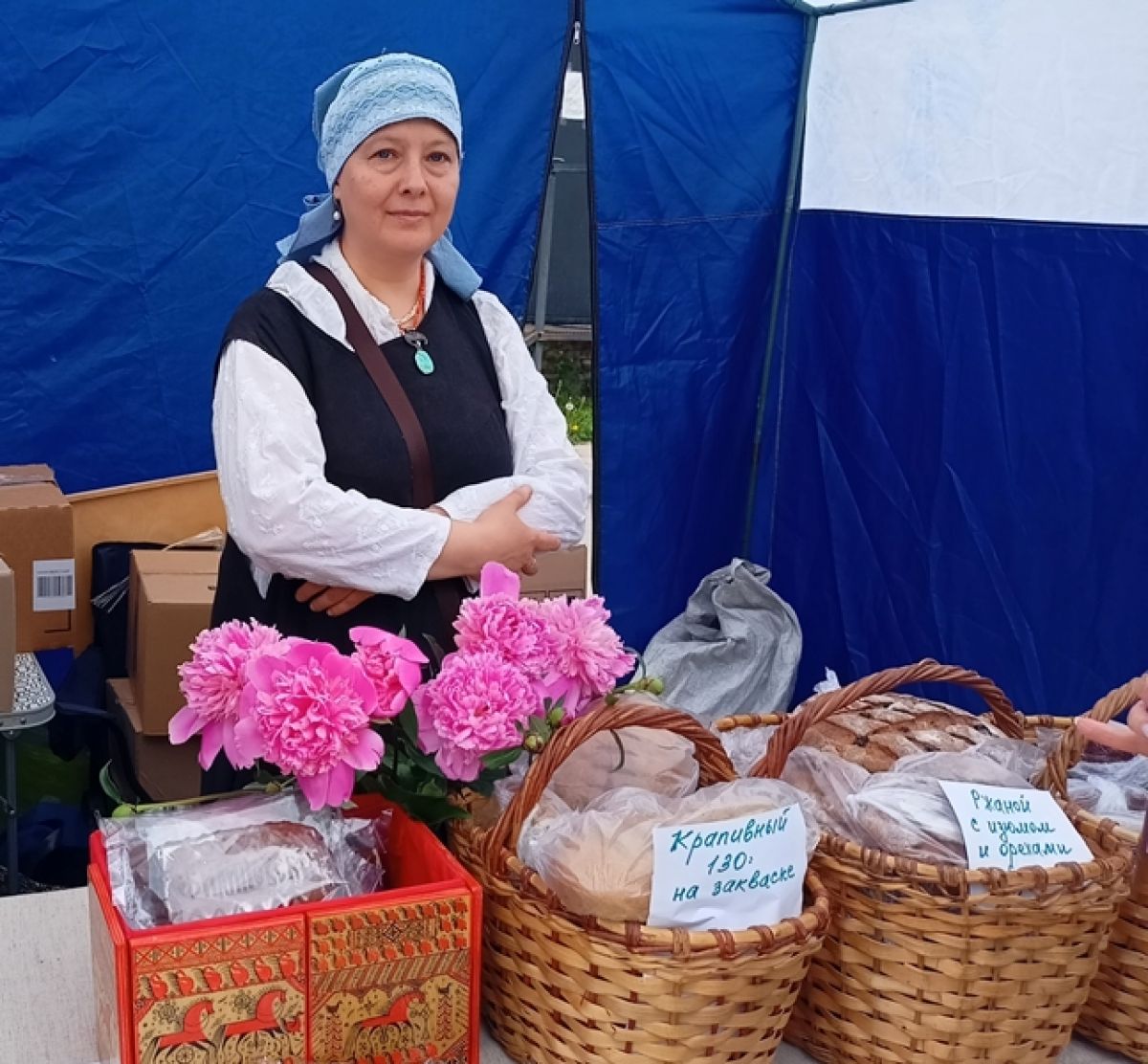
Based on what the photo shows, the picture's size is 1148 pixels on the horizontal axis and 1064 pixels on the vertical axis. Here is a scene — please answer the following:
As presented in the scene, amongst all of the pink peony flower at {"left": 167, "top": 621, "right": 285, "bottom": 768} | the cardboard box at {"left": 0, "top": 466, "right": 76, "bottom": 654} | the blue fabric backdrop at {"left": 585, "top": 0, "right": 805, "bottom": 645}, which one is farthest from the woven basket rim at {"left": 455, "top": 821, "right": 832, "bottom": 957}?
the blue fabric backdrop at {"left": 585, "top": 0, "right": 805, "bottom": 645}

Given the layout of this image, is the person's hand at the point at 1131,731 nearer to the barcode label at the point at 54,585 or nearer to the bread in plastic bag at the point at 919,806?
the bread in plastic bag at the point at 919,806

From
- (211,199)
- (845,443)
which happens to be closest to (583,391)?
(845,443)

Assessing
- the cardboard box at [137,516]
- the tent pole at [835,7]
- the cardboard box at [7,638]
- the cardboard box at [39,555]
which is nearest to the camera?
the cardboard box at [7,638]

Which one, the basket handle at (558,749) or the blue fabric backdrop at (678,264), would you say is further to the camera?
the blue fabric backdrop at (678,264)

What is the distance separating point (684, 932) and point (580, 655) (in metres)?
0.25

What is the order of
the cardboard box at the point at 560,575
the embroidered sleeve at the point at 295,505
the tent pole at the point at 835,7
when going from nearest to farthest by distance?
the embroidered sleeve at the point at 295,505, the cardboard box at the point at 560,575, the tent pole at the point at 835,7

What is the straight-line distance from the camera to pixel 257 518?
55.4 inches

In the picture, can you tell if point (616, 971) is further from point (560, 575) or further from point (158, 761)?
point (560, 575)

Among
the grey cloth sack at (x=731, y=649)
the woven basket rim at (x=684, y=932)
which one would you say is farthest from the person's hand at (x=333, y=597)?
the grey cloth sack at (x=731, y=649)

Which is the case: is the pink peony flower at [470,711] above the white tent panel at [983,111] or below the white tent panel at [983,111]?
below

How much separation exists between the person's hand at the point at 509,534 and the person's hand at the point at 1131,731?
64 centimetres

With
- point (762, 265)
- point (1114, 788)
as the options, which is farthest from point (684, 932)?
point (762, 265)

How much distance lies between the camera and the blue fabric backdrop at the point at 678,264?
308 centimetres

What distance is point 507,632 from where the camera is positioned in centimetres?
103
